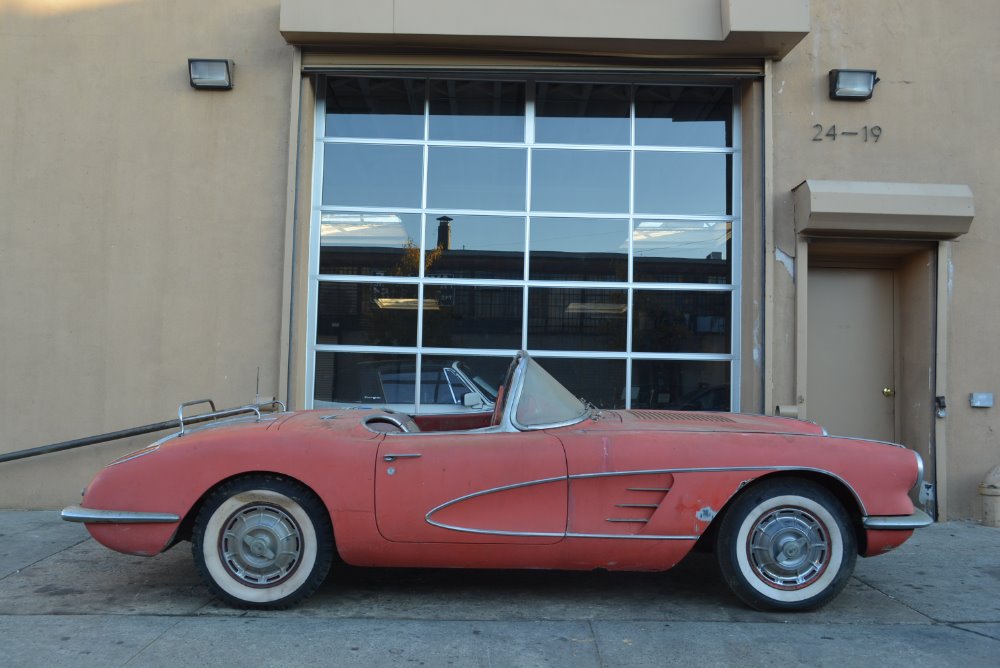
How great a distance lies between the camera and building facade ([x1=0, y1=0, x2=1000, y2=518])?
23.0ft

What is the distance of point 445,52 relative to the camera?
7.21 meters

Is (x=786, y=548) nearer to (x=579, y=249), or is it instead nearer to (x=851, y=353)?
(x=851, y=353)

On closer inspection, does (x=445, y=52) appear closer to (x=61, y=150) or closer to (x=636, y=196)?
(x=636, y=196)

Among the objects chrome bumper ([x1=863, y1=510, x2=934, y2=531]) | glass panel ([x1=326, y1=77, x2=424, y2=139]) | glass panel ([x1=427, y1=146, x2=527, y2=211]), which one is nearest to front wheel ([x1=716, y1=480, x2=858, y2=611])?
chrome bumper ([x1=863, y1=510, x2=934, y2=531])

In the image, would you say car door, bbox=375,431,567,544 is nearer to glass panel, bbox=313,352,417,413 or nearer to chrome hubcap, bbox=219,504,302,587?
chrome hubcap, bbox=219,504,302,587

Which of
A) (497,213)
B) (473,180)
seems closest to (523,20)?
(473,180)

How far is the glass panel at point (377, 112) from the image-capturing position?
7801 millimetres

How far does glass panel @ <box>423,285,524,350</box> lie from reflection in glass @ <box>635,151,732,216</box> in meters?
1.61

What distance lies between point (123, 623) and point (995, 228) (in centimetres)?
737

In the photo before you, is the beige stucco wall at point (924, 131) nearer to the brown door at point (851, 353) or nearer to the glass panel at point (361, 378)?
the brown door at point (851, 353)

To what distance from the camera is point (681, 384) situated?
24.9 feet

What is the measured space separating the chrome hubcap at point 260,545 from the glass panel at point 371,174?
415 centimetres

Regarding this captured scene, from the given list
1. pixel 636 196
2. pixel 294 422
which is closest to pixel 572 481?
pixel 294 422

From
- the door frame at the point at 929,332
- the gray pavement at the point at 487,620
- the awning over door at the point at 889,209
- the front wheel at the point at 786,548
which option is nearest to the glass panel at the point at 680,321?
the door frame at the point at 929,332
